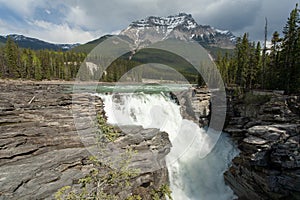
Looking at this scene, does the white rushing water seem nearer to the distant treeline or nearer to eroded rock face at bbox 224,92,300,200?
eroded rock face at bbox 224,92,300,200

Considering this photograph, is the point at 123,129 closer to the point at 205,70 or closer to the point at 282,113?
the point at 282,113

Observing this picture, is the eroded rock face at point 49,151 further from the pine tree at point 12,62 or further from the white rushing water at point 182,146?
the pine tree at point 12,62

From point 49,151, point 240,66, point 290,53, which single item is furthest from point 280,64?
point 49,151

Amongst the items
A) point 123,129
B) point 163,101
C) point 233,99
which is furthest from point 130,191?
point 233,99

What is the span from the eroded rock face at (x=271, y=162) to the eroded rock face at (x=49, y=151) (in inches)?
253

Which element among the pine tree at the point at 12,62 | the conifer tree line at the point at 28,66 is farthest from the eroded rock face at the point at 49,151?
the conifer tree line at the point at 28,66

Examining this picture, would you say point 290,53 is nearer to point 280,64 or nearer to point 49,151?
point 280,64

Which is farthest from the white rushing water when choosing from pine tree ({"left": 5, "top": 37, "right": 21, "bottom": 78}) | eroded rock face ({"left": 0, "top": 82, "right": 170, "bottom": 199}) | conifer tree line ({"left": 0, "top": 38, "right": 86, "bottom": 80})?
conifer tree line ({"left": 0, "top": 38, "right": 86, "bottom": 80})

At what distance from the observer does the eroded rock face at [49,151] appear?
8875mm

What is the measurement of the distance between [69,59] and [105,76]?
2688 cm

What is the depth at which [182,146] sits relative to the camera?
76.0 feet

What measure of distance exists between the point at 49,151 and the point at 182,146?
15749 millimetres

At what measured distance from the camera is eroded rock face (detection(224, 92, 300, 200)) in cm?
1240

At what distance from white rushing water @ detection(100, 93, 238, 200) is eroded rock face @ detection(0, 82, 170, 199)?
10.7 feet
